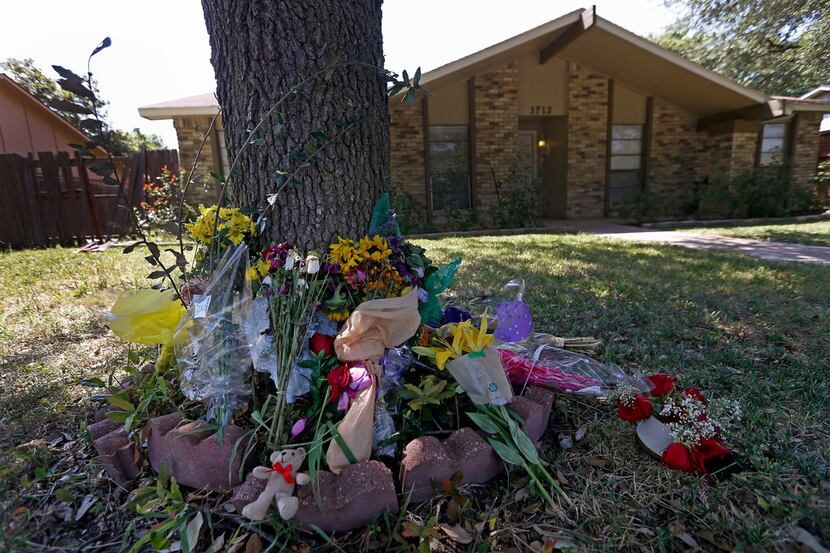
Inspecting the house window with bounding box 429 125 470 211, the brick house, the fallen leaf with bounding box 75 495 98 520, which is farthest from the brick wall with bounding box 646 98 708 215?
the fallen leaf with bounding box 75 495 98 520

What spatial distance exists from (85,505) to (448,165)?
8649 mm

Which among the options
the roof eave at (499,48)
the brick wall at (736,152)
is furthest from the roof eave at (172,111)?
A: the brick wall at (736,152)

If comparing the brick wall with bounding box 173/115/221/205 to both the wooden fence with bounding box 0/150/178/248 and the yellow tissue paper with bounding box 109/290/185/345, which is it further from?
the yellow tissue paper with bounding box 109/290/185/345

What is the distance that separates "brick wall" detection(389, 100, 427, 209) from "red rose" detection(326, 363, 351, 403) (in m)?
7.43

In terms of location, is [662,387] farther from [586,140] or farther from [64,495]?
[586,140]

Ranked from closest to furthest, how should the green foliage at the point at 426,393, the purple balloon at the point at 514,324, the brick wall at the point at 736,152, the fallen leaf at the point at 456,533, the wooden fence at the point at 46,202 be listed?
the fallen leaf at the point at 456,533 < the green foliage at the point at 426,393 < the purple balloon at the point at 514,324 < the wooden fence at the point at 46,202 < the brick wall at the point at 736,152

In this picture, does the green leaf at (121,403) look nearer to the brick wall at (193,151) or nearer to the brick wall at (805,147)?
the brick wall at (193,151)

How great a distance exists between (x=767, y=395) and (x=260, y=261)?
217 cm

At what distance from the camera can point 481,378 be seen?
1.38 metres

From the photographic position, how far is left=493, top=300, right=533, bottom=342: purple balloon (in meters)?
1.99

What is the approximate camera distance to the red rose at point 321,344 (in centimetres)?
142

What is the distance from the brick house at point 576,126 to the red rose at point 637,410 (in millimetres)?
7325

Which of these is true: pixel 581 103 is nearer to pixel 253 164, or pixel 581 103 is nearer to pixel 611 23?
pixel 611 23

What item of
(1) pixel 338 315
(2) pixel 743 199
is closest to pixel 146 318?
(1) pixel 338 315
